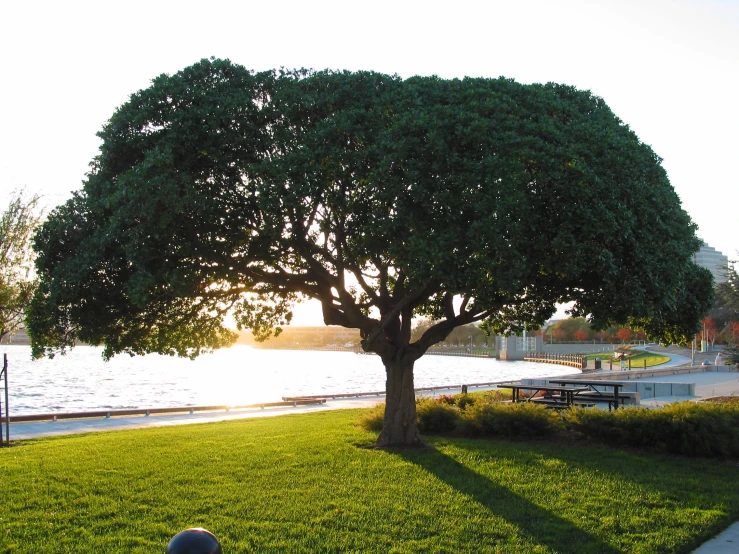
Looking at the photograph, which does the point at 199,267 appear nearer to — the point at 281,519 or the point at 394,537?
the point at 281,519

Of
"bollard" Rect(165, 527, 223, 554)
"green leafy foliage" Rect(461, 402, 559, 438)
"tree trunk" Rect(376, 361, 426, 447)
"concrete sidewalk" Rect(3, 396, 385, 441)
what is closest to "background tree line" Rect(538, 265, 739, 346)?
"green leafy foliage" Rect(461, 402, 559, 438)

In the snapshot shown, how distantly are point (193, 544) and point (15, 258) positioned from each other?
18634 millimetres

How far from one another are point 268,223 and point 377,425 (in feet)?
24.1

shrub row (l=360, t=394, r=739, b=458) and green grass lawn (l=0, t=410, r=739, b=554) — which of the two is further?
shrub row (l=360, t=394, r=739, b=458)

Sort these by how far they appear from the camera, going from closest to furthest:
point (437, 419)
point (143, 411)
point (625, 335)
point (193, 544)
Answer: point (193, 544)
point (437, 419)
point (143, 411)
point (625, 335)

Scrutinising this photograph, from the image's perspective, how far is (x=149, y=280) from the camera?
11008 mm

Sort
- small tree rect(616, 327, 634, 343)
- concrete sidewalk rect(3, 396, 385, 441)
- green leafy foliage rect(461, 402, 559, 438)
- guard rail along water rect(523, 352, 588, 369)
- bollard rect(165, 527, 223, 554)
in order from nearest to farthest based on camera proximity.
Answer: bollard rect(165, 527, 223, 554)
green leafy foliage rect(461, 402, 559, 438)
concrete sidewalk rect(3, 396, 385, 441)
guard rail along water rect(523, 352, 588, 369)
small tree rect(616, 327, 634, 343)

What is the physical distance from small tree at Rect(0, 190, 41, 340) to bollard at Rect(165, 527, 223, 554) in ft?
56.8

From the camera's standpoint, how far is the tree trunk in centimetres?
1443

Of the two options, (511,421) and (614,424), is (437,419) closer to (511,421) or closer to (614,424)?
(511,421)

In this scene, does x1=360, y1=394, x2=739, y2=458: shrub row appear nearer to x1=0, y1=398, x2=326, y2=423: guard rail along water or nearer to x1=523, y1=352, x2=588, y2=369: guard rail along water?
x1=0, y1=398, x2=326, y2=423: guard rail along water

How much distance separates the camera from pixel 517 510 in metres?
8.94

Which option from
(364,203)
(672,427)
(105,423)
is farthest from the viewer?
(105,423)

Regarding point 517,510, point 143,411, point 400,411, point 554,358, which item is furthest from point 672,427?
point 554,358
